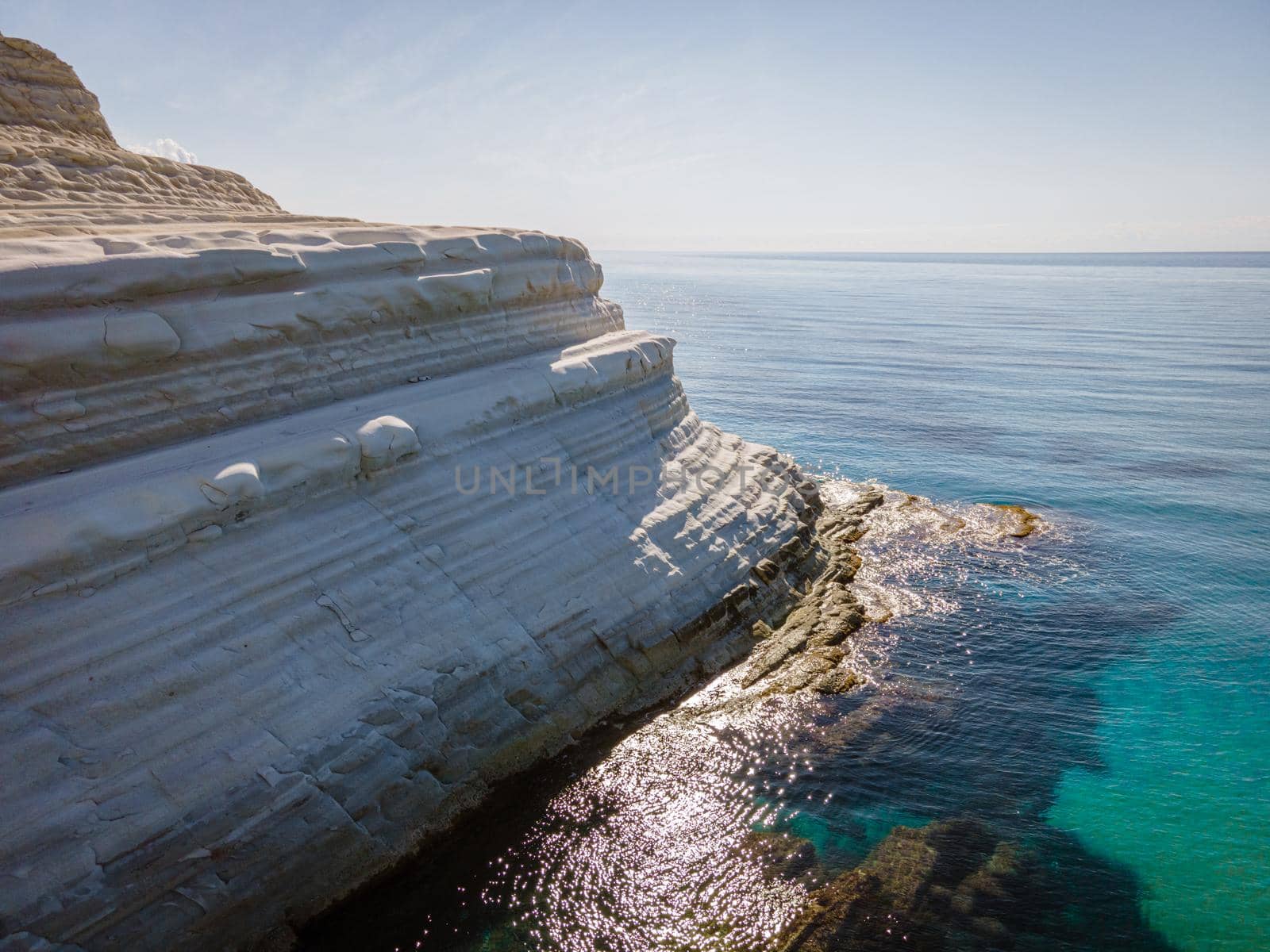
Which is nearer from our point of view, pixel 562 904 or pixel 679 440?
pixel 562 904

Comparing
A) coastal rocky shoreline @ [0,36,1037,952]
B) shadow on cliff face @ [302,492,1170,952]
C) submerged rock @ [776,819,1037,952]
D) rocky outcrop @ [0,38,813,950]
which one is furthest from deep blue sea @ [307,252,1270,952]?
rocky outcrop @ [0,38,813,950]

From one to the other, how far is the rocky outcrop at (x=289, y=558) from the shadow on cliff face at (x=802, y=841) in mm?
516

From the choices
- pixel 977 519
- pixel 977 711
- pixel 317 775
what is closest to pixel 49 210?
pixel 317 775

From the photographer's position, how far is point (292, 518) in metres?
6.46

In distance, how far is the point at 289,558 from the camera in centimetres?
625

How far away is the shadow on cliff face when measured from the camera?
5.61 metres

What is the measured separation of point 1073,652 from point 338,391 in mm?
9788

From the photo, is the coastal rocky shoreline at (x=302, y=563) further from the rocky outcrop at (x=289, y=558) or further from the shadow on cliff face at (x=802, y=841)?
the shadow on cliff face at (x=802, y=841)

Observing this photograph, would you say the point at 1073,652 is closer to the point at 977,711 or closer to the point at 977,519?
the point at 977,711

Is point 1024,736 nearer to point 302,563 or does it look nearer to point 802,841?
point 802,841

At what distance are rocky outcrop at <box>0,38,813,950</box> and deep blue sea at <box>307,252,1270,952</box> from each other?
997 mm

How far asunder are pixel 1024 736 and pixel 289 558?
7814 mm

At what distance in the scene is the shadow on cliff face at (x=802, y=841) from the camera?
561cm

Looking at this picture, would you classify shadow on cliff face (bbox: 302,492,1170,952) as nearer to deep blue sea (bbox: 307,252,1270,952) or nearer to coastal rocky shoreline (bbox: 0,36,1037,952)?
deep blue sea (bbox: 307,252,1270,952)
